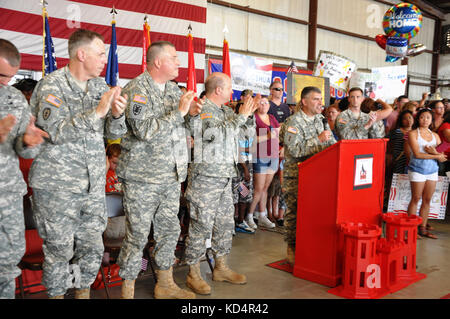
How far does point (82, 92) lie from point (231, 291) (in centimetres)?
189

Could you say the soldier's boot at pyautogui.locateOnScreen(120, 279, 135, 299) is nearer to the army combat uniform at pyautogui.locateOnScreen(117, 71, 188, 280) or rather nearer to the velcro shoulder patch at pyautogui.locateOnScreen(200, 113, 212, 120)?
the army combat uniform at pyautogui.locateOnScreen(117, 71, 188, 280)

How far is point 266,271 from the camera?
3.90m

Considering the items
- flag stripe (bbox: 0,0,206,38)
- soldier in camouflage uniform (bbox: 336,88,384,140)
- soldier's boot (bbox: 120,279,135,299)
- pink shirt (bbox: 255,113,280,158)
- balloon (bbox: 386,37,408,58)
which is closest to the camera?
soldier's boot (bbox: 120,279,135,299)

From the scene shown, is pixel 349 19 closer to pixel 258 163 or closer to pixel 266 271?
pixel 258 163

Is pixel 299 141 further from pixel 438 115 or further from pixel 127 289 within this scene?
pixel 438 115

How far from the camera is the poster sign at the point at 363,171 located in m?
3.61

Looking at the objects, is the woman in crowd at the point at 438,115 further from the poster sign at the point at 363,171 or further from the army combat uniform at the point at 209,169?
the army combat uniform at the point at 209,169

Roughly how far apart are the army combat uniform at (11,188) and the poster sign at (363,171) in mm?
2488

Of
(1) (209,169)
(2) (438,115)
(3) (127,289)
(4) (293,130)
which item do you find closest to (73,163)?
(3) (127,289)

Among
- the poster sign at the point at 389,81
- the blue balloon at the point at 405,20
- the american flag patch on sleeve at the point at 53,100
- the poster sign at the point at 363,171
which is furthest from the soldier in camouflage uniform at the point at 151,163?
the poster sign at the point at 389,81

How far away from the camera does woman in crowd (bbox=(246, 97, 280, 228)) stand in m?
5.46

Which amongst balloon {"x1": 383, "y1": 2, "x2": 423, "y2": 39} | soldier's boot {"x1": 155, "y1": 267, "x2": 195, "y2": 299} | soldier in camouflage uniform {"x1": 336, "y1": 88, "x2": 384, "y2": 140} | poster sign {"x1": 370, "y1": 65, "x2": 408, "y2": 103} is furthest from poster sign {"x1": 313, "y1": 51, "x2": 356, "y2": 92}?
soldier's boot {"x1": 155, "y1": 267, "x2": 195, "y2": 299}

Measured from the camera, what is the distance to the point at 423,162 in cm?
530

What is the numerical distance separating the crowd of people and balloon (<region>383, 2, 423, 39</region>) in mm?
4737
